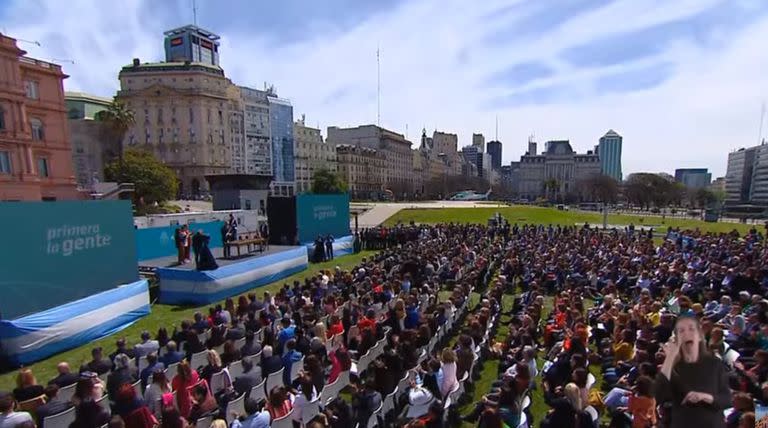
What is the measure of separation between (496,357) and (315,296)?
5040mm

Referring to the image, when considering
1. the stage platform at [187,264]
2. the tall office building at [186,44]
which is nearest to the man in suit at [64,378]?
the stage platform at [187,264]

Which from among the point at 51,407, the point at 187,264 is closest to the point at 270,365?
the point at 51,407

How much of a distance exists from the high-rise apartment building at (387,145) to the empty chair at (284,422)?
121 metres

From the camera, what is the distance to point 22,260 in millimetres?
9602

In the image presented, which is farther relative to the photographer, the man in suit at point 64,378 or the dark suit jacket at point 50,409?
the man in suit at point 64,378

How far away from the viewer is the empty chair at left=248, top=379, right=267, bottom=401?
5.54m

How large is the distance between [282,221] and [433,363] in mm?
16883

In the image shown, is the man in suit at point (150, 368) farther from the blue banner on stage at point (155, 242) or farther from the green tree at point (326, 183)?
the green tree at point (326, 183)

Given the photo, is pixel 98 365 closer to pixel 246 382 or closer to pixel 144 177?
pixel 246 382

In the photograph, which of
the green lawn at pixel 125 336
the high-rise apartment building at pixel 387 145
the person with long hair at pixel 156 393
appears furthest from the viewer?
the high-rise apartment building at pixel 387 145

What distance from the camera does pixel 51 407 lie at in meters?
5.00

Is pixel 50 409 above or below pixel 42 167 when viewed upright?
below

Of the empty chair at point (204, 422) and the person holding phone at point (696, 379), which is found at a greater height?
the person holding phone at point (696, 379)

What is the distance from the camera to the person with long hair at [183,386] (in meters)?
5.36
